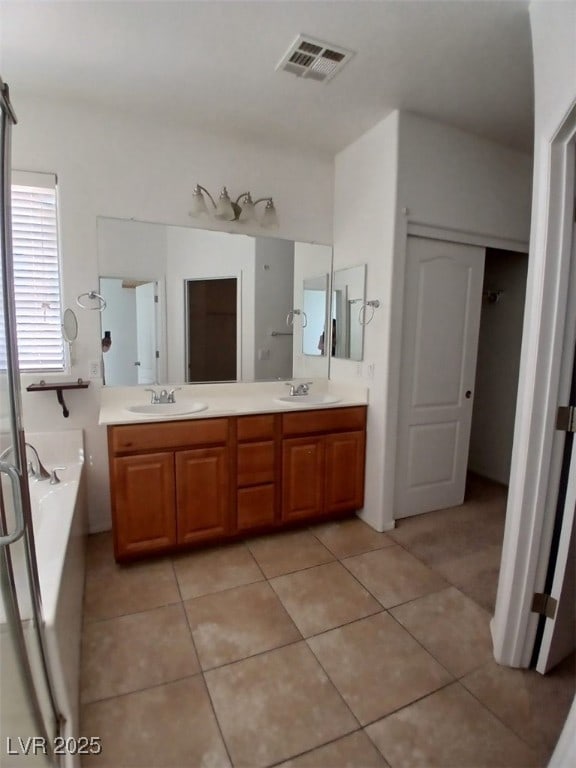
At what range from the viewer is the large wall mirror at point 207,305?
256 cm

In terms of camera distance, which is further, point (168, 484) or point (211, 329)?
point (211, 329)

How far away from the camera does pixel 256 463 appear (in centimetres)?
250

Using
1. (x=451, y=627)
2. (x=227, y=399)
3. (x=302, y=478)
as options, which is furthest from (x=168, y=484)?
(x=451, y=627)

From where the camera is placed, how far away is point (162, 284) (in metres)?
2.66

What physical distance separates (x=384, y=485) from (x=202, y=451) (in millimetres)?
1249

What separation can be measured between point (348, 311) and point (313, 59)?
1.49 m

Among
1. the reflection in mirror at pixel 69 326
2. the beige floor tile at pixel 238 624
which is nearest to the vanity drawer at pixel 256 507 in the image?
the beige floor tile at pixel 238 624

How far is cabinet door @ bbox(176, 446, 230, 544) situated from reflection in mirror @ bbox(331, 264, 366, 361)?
4.01ft

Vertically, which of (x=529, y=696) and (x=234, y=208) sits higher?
(x=234, y=208)

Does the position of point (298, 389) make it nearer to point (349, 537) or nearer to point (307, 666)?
point (349, 537)

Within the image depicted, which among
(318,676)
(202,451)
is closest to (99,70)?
(202,451)

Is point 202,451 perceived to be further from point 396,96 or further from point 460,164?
point 460,164

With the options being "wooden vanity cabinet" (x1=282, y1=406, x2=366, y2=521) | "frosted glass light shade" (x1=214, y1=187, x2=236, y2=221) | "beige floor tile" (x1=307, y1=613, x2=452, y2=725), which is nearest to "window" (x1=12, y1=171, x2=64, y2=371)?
"frosted glass light shade" (x1=214, y1=187, x2=236, y2=221)

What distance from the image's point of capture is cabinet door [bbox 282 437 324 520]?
102 inches
